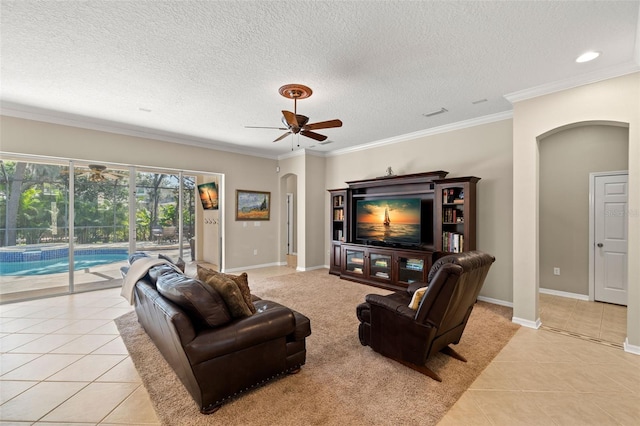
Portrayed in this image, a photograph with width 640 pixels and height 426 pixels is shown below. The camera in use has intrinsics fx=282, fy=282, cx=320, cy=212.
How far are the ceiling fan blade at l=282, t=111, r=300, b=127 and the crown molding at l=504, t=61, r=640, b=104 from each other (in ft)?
8.64

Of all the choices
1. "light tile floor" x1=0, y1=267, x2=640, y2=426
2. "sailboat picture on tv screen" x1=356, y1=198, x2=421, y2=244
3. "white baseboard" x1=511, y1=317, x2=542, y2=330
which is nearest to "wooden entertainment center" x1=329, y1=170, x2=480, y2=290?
"sailboat picture on tv screen" x1=356, y1=198, x2=421, y2=244

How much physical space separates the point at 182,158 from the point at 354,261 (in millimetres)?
4032

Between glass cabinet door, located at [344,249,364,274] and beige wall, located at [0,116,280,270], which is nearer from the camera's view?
beige wall, located at [0,116,280,270]

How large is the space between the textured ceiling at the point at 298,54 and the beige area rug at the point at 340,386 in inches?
111

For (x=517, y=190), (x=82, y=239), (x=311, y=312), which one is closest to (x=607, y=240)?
(x=517, y=190)

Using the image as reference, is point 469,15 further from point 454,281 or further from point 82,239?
point 82,239

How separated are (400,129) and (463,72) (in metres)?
2.03

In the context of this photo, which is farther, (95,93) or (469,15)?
(95,93)

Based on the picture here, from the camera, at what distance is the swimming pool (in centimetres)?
433

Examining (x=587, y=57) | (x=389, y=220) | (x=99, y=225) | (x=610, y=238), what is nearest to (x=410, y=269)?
(x=389, y=220)

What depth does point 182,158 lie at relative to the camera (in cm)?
568

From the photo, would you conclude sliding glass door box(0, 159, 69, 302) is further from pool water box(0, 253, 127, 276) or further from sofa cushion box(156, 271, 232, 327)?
sofa cushion box(156, 271, 232, 327)

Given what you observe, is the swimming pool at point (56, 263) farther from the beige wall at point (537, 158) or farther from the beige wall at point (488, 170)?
the beige wall at point (537, 158)

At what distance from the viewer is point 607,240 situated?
167 inches
